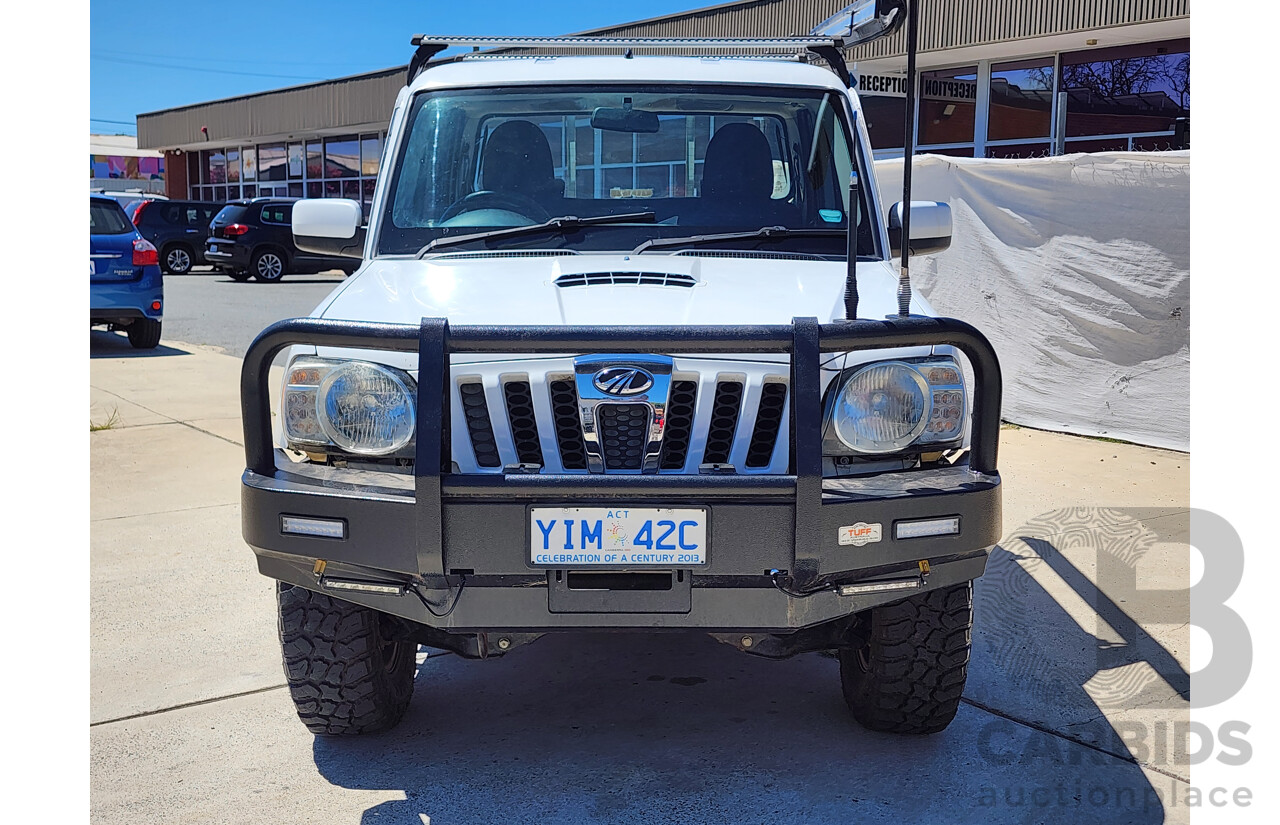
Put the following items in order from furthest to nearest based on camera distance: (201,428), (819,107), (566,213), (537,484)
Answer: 1. (201,428)
2. (819,107)
3. (566,213)
4. (537,484)

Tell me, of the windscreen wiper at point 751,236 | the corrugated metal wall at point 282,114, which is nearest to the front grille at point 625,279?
the windscreen wiper at point 751,236

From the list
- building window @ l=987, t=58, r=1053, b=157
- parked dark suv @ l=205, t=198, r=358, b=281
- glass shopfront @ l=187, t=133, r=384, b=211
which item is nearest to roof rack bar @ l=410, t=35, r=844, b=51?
building window @ l=987, t=58, r=1053, b=157

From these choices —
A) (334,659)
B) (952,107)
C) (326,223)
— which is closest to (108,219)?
(326,223)

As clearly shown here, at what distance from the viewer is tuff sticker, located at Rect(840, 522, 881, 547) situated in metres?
2.83

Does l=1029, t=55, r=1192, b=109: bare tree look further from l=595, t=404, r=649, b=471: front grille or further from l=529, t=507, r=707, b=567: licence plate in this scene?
l=529, t=507, r=707, b=567: licence plate

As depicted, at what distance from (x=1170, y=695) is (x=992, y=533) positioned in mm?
1401

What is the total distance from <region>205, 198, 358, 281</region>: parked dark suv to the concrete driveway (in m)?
19.4

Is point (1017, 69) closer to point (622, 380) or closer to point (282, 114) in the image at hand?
point (622, 380)

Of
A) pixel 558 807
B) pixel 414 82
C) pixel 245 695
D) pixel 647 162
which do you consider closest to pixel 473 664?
pixel 245 695

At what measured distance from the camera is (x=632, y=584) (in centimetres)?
290

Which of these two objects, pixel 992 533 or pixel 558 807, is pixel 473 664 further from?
pixel 992 533

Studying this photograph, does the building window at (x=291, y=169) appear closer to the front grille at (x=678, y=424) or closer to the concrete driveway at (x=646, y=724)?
the concrete driveway at (x=646, y=724)

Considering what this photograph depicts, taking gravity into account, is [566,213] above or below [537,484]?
above

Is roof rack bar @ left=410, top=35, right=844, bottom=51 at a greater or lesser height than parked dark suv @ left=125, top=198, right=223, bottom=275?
lesser
